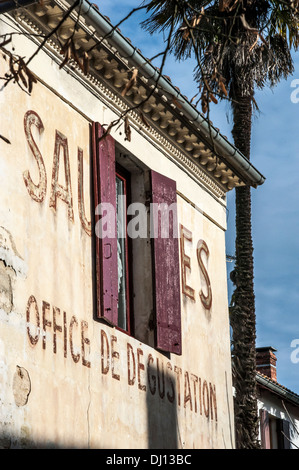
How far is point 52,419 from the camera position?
8172 millimetres

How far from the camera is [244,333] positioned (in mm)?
15820

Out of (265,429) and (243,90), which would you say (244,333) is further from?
(265,429)

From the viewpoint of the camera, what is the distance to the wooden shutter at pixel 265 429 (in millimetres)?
22078

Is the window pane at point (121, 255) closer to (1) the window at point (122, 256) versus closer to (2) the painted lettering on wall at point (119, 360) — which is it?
(1) the window at point (122, 256)

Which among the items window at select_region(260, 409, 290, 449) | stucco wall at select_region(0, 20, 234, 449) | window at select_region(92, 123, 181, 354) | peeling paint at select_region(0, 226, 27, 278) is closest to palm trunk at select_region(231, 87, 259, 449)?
stucco wall at select_region(0, 20, 234, 449)

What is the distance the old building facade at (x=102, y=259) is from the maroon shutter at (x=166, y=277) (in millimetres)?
23

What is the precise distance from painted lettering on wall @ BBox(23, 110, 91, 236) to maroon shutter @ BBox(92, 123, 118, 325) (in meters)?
0.21

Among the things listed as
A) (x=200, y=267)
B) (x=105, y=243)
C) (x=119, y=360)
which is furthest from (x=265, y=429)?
(x=105, y=243)

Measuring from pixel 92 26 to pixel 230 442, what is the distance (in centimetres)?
540

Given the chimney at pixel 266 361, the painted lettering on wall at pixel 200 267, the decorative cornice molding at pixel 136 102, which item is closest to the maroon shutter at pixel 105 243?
the decorative cornice molding at pixel 136 102

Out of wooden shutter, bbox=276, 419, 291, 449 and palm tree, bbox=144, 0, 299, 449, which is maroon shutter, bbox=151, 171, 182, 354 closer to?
palm tree, bbox=144, 0, 299, 449

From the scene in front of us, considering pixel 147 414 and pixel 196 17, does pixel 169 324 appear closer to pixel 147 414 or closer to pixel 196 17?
pixel 147 414

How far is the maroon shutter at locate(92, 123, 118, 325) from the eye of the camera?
9.27 meters

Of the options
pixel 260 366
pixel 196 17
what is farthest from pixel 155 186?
pixel 260 366
